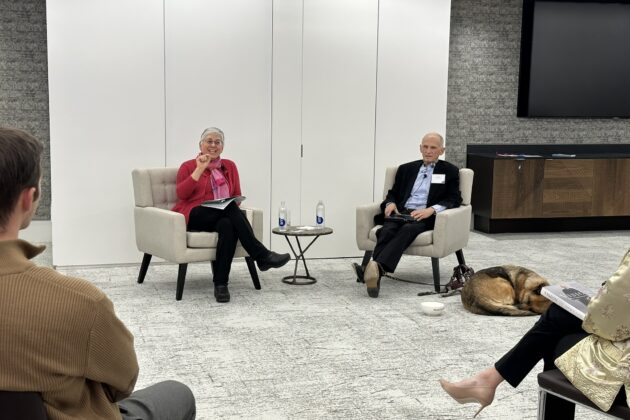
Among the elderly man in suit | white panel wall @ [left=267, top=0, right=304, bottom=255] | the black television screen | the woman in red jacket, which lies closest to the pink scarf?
the woman in red jacket

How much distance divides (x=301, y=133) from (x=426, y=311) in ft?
7.73

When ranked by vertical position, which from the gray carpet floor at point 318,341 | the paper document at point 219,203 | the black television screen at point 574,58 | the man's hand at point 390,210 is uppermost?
the black television screen at point 574,58

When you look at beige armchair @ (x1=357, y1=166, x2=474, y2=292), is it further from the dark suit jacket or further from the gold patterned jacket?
the gold patterned jacket

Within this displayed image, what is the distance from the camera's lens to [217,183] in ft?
19.6

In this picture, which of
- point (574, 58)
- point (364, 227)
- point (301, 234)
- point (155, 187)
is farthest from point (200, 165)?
point (574, 58)

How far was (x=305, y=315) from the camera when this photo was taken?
5.19 meters

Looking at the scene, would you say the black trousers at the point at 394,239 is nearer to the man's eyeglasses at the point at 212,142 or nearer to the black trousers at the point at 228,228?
the black trousers at the point at 228,228

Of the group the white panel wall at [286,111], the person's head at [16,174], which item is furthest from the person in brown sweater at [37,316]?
the white panel wall at [286,111]

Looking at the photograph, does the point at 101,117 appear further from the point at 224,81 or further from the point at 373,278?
the point at 373,278

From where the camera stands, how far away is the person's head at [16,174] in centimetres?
156

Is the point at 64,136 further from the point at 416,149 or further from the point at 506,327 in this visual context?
the point at 506,327

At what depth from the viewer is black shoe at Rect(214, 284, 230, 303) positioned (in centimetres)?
551

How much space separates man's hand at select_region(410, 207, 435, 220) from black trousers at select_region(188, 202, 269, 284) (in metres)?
1.10

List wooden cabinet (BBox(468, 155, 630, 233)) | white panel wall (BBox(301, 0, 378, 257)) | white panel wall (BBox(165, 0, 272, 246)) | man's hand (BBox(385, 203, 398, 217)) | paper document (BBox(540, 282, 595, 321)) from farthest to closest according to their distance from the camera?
wooden cabinet (BBox(468, 155, 630, 233)) < white panel wall (BBox(301, 0, 378, 257)) < white panel wall (BBox(165, 0, 272, 246)) < man's hand (BBox(385, 203, 398, 217)) < paper document (BBox(540, 282, 595, 321))
